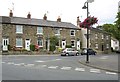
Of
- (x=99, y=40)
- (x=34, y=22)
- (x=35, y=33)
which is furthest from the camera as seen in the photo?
(x=99, y=40)

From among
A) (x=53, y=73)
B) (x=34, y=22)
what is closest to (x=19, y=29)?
(x=34, y=22)

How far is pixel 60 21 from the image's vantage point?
69.6 m

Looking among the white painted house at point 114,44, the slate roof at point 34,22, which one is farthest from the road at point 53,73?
the white painted house at point 114,44

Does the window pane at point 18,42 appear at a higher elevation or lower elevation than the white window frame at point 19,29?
lower

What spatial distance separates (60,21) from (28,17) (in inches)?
358

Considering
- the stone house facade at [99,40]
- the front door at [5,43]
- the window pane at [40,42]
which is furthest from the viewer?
→ the stone house facade at [99,40]

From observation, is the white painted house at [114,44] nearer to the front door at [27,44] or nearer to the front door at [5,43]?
the front door at [27,44]

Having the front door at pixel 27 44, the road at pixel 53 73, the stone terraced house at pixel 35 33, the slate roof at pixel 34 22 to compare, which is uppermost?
the slate roof at pixel 34 22

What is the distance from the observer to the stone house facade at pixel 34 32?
55.8m

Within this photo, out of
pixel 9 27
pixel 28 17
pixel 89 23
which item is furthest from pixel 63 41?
pixel 89 23

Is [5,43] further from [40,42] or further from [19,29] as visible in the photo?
[40,42]

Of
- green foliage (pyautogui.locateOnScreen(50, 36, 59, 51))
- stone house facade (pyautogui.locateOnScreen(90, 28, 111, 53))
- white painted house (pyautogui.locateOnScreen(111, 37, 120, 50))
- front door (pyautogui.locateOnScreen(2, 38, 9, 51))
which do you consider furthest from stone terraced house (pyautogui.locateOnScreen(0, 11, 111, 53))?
white painted house (pyautogui.locateOnScreen(111, 37, 120, 50))

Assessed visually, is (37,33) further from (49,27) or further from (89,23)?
(89,23)

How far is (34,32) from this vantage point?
196 feet
